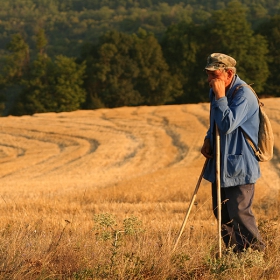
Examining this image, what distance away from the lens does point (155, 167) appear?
742 inches

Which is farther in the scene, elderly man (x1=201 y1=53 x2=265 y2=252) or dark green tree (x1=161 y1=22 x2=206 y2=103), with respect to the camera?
dark green tree (x1=161 y1=22 x2=206 y2=103)

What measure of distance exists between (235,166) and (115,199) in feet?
23.7

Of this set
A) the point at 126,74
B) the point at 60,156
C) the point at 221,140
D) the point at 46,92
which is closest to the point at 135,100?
the point at 126,74

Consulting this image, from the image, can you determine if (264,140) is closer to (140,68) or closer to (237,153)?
(237,153)

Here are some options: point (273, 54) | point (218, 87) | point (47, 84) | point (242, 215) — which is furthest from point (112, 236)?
point (273, 54)

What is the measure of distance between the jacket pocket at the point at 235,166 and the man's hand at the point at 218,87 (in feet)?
1.77

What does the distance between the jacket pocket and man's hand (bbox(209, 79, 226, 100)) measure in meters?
0.54

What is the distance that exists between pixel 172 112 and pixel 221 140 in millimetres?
27777

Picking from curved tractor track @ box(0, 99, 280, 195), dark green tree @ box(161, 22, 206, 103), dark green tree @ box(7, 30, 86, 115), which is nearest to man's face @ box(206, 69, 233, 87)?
curved tractor track @ box(0, 99, 280, 195)

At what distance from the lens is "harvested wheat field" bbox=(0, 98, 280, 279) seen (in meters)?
5.05

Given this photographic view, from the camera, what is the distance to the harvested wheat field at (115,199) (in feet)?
16.6

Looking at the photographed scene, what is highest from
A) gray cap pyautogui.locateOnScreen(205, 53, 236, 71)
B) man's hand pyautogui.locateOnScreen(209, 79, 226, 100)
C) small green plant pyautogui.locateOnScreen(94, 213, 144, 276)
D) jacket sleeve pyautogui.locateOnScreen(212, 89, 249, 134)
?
gray cap pyautogui.locateOnScreen(205, 53, 236, 71)

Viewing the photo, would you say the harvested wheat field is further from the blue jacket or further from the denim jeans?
the blue jacket

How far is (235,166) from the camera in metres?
5.69
